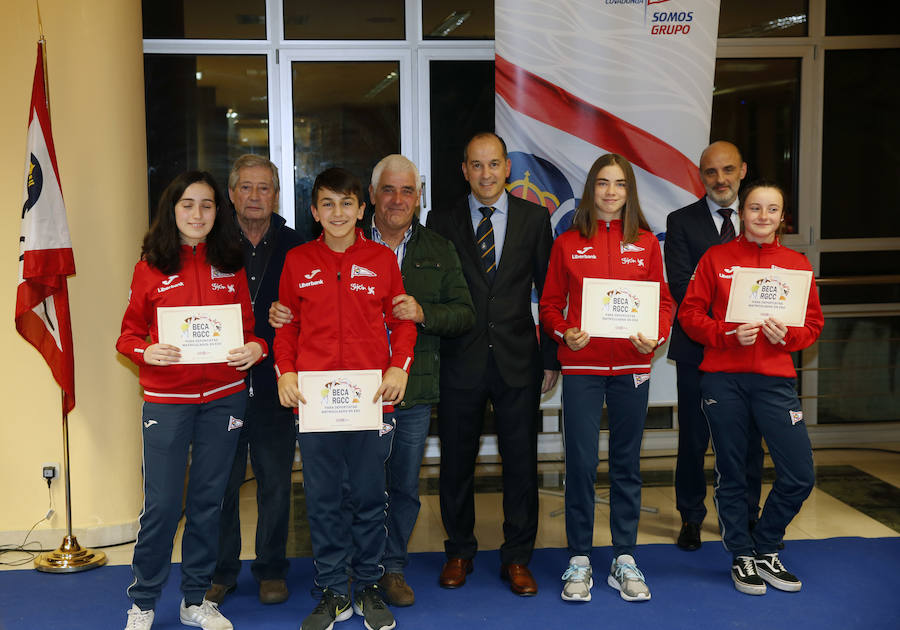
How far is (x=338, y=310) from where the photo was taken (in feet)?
10.2

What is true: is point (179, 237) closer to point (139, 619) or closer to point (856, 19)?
point (139, 619)

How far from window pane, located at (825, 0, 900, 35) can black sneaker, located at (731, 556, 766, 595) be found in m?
4.26

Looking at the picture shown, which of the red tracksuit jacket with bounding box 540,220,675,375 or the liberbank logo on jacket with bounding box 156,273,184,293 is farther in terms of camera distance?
the red tracksuit jacket with bounding box 540,220,675,375

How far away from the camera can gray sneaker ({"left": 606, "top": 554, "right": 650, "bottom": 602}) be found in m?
3.40

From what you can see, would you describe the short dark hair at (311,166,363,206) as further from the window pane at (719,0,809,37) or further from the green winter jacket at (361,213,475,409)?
the window pane at (719,0,809,37)

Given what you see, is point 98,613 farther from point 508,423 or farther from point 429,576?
point 508,423

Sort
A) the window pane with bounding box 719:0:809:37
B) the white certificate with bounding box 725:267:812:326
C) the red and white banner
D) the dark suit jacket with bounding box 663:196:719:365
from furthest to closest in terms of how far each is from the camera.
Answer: the window pane with bounding box 719:0:809:37 < the red and white banner < the dark suit jacket with bounding box 663:196:719:365 < the white certificate with bounding box 725:267:812:326

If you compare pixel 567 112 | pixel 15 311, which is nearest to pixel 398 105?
pixel 567 112

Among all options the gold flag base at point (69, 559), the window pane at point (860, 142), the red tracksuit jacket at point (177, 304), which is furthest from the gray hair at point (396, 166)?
the window pane at point (860, 142)

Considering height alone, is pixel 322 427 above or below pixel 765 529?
above

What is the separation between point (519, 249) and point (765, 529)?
1582 mm

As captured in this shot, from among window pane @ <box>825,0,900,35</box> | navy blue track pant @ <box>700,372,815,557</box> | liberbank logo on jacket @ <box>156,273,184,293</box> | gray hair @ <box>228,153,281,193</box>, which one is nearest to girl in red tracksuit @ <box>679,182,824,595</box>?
navy blue track pant @ <box>700,372,815,557</box>

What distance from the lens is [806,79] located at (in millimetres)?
6082

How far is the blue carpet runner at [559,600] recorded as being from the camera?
323 centimetres
